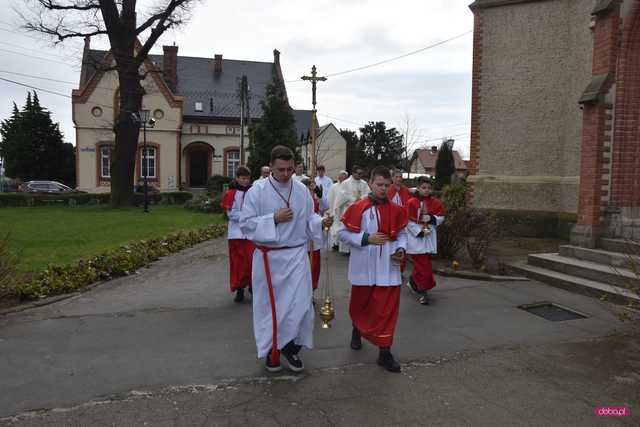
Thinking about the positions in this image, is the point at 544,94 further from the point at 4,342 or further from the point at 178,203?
the point at 178,203

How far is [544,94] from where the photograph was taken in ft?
43.8

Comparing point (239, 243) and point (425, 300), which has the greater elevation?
point (239, 243)

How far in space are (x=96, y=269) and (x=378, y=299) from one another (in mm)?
6016

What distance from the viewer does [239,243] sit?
24.8 feet

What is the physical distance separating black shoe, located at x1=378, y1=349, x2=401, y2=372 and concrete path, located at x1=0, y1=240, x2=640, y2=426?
0.14 metres

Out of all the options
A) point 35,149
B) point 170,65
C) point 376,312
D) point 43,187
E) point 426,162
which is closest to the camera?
point 376,312

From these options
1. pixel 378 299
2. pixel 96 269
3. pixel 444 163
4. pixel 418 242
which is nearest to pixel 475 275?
pixel 418 242

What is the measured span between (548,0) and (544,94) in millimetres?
2420

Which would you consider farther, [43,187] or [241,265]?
[43,187]

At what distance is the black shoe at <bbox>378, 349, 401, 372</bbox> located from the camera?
469 cm

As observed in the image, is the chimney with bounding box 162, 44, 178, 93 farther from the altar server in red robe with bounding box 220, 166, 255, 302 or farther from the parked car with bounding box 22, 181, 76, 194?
the altar server in red robe with bounding box 220, 166, 255, 302

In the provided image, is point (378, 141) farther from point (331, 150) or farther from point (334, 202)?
point (334, 202)

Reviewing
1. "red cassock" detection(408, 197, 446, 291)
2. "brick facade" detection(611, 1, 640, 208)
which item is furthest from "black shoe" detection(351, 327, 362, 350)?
"brick facade" detection(611, 1, 640, 208)

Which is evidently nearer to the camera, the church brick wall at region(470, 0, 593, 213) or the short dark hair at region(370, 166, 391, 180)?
the short dark hair at region(370, 166, 391, 180)
